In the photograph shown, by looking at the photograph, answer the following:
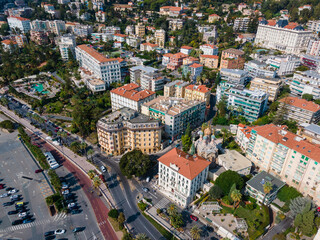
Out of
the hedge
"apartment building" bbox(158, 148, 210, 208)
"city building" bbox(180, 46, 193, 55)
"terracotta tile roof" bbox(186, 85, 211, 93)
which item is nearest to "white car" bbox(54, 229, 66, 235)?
the hedge

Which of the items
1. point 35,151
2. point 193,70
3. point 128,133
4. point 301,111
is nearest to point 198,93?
point 193,70

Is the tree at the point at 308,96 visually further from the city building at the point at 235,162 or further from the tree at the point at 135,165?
the tree at the point at 135,165

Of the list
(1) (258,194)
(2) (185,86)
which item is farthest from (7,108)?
(1) (258,194)

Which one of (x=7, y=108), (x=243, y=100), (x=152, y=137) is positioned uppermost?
(x=243, y=100)

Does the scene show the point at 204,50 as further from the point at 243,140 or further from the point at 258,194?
the point at 258,194

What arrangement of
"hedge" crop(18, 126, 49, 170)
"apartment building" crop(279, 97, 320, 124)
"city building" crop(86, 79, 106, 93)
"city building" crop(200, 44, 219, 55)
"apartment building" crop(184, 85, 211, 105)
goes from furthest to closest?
"city building" crop(200, 44, 219, 55) → "city building" crop(86, 79, 106, 93) → "apartment building" crop(184, 85, 211, 105) → "apartment building" crop(279, 97, 320, 124) → "hedge" crop(18, 126, 49, 170)

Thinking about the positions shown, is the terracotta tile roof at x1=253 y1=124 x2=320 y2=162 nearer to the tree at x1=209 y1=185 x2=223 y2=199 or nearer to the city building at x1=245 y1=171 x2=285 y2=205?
the city building at x1=245 y1=171 x2=285 y2=205
